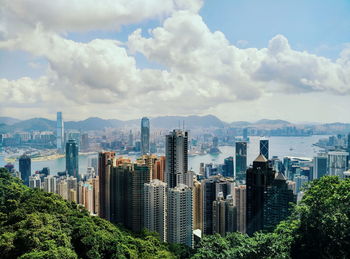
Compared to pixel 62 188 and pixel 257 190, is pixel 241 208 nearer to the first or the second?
pixel 257 190

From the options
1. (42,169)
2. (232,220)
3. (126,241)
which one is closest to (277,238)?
(126,241)

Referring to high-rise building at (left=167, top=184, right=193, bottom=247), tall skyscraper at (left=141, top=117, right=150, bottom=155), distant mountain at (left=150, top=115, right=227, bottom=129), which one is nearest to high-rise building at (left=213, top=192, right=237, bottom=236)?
high-rise building at (left=167, top=184, right=193, bottom=247)

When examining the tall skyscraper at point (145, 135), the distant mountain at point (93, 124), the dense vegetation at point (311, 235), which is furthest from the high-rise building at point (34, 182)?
the dense vegetation at point (311, 235)

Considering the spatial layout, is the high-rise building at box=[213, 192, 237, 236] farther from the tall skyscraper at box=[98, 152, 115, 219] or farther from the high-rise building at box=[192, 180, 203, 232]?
the tall skyscraper at box=[98, 152, 115, 219]

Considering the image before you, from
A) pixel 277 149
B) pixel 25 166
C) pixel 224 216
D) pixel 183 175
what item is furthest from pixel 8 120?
pixel 277 149

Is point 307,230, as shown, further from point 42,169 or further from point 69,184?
point 42,169

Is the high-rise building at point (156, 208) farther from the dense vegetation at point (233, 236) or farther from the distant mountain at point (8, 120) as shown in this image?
the distant mountain at point (8, 120)

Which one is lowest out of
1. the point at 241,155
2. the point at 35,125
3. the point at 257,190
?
the point at 257,190
